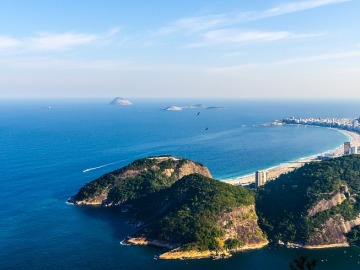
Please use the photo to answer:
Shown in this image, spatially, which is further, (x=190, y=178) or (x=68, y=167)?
(x=68, y=167)

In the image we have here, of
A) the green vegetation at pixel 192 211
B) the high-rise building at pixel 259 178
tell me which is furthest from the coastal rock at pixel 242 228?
the high-rise building at pixel 259 178

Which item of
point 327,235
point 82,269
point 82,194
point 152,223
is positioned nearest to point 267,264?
point 327,235

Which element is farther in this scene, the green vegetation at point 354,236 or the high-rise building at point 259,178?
the high-rise building at point 259,178

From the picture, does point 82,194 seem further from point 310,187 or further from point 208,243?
point 310,187

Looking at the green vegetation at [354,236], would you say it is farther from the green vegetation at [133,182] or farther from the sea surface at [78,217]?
the green vegetation at [133,182]

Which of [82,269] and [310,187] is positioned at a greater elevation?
[310,187]

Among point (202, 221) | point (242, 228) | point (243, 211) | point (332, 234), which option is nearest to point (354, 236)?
point (332, 234)

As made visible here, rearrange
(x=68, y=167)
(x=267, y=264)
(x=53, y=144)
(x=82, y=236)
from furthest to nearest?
(x=53, y=144) → (x=68, y=167) → (x=82, y=236) → (x=267, y=264)

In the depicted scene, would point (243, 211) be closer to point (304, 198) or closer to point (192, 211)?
point (192, 211)
